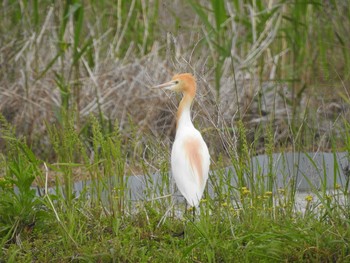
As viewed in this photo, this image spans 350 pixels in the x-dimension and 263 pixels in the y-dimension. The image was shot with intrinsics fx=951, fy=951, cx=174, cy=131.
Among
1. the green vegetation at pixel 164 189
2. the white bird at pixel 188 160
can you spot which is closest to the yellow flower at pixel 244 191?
the green vegetation at pixel 164 189

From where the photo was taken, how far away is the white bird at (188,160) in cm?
317

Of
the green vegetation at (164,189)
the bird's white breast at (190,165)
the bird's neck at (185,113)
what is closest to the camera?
the green vegetation at (164,189)

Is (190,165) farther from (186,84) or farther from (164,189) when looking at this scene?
(164,189)

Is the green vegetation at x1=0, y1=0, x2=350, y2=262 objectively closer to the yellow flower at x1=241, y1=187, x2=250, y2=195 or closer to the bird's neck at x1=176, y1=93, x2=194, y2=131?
the yellow flower at x1=241, y1=187, x2=250, y2=195

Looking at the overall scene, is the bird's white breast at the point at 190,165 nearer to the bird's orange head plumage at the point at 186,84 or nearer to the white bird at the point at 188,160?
the white bird at the point at 188,160

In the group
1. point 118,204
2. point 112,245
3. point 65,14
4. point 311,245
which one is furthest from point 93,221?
point 65,14

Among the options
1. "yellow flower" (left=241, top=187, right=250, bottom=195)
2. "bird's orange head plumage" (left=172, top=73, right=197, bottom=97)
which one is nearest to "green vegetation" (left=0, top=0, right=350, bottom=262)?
"yellow flower" (left=241, top=187, right=250, bottom=195)

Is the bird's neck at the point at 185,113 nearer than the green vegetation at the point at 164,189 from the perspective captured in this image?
No

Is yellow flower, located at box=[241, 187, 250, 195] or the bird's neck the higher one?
the bird's neck

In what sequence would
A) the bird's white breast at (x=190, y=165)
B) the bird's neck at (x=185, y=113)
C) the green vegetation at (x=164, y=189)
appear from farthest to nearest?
the bird's neck at (x=185, y=113) → the bird's white breast at (x=190, y=165) → the green vegetation at (x=164, y=189)

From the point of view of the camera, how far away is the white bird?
3172 millimetres

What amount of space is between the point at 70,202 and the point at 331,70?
41.1 inches

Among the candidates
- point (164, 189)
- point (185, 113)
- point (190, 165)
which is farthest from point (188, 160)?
point (164, 189)

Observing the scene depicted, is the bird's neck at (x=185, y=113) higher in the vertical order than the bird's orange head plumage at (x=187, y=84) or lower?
lower
